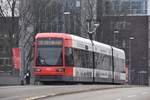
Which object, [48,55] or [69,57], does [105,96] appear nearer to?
[48,55]

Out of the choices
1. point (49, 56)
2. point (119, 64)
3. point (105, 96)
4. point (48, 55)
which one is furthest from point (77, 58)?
point (119, 64)

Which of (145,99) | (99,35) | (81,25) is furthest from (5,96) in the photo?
(99,35)

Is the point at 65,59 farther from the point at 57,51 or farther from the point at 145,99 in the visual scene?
the point at 145,99

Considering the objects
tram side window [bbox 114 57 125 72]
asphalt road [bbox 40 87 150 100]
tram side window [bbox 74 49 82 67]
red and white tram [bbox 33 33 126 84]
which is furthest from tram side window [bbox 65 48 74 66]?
tram side window [bbox 114 57 125 72]

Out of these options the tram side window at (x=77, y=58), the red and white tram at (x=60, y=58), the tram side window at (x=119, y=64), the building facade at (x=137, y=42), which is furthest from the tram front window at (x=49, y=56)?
the building facade at (x=137, y=42)

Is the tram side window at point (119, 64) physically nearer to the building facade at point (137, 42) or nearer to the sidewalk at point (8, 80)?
the sidewalk at point (8, 80)

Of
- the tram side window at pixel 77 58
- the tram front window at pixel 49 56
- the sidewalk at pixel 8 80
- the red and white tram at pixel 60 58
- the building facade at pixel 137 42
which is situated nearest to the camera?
the tram front window at pixel 49 56

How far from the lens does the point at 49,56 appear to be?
40219mm

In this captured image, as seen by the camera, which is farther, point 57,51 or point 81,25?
point 81,25

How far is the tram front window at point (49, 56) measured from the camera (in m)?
40.2

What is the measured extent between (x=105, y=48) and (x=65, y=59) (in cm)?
1233

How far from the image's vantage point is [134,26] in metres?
136

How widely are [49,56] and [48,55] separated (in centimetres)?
14

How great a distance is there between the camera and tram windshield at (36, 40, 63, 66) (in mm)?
40188
